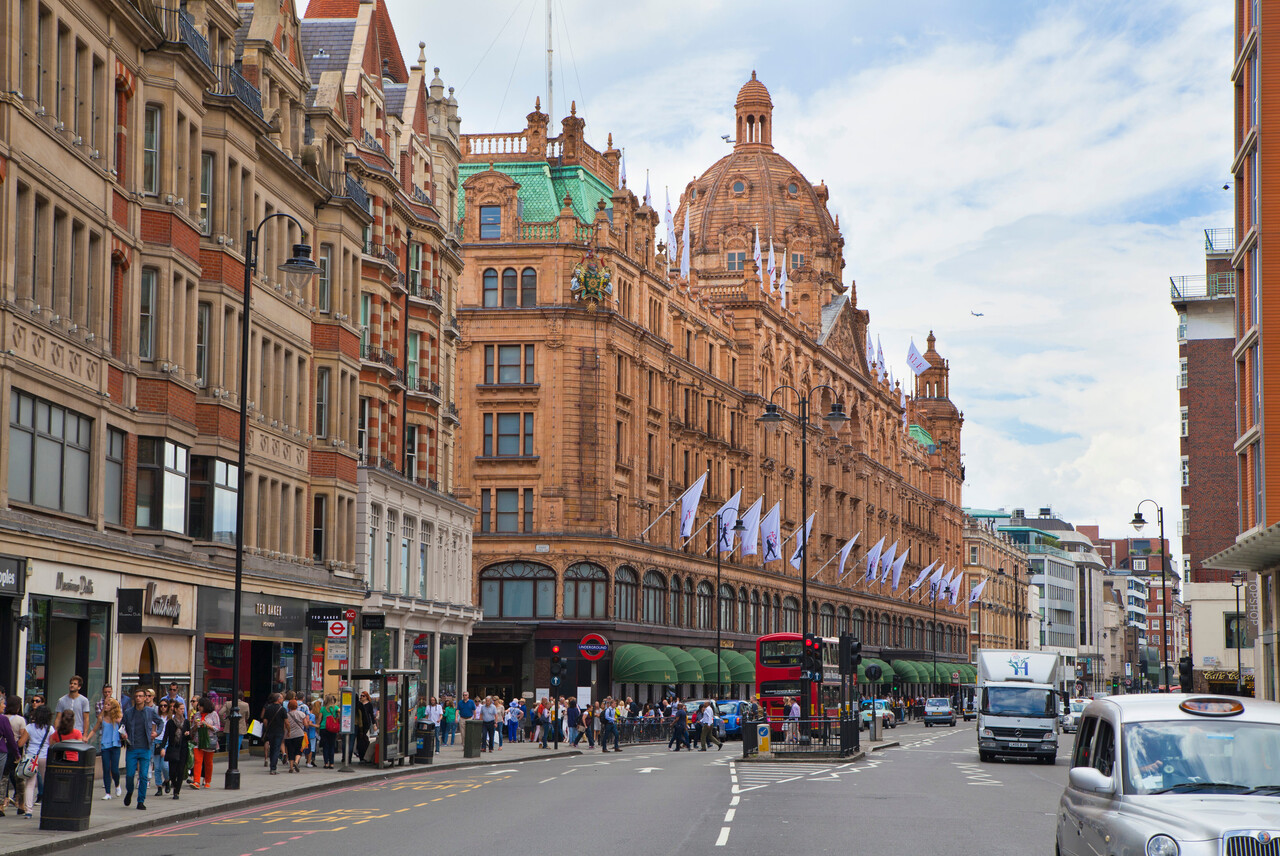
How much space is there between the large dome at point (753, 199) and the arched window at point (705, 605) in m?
49.6

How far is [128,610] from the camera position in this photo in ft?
101

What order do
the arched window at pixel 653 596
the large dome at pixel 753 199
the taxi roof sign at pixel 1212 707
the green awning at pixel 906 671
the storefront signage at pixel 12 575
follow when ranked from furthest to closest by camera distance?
the large dome at pixel 753 199 < the green awning at pixel 906 671 < the arched window at pixel 653 596 < the storefront signage at pixel 12 575 < the taxi roof sign at pixel 1212 707

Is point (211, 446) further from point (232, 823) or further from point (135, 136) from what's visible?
point (232, 823)

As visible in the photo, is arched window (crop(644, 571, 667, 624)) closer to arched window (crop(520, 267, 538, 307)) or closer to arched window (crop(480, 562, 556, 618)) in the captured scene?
arched window (crop(480, 562, 556, 618))

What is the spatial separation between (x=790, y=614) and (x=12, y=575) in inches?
2907

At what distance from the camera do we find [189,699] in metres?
34.9

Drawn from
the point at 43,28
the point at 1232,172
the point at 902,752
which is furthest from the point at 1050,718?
the point at 43,28

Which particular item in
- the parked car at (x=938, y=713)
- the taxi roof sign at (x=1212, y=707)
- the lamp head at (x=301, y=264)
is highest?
the lamp head at (x=301, y=264)

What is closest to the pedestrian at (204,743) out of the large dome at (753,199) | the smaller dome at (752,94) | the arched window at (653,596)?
the arched window at (653,596)

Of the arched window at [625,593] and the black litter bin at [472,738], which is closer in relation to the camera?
the black litter bin at [472,738]

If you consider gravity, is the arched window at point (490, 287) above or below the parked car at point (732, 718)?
above

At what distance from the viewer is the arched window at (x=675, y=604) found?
77.6m

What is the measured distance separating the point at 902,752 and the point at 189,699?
24.9 metres

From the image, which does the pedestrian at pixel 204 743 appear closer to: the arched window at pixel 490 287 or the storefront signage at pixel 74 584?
the storefront signage at pixel 74 584
